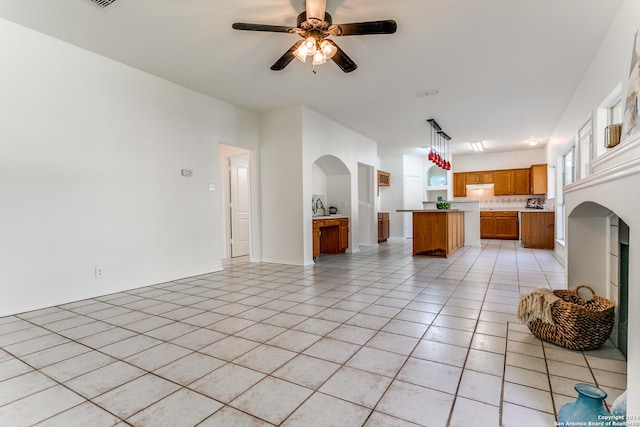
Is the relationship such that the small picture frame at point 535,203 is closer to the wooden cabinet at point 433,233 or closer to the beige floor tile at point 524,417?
the wooden cabinet at point 433,233

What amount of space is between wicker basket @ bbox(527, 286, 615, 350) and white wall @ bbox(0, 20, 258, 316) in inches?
177

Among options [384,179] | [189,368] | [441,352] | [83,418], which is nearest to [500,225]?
[384,179]

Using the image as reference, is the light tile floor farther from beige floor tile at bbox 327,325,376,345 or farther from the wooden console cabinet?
the wooden console cabinet

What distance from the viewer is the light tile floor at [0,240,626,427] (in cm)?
157

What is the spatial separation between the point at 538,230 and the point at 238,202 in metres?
7.21

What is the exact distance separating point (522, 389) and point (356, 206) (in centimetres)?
611

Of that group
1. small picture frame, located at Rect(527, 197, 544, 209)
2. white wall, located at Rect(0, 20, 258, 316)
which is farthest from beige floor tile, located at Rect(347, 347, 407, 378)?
small picture frame, located at Rect(527, 197, 544, 209)

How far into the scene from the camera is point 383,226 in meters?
9.36

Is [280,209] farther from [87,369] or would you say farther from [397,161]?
[397,161]

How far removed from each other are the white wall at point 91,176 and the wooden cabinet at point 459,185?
8534mm

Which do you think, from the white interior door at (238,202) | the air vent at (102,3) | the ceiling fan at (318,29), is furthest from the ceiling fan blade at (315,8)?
the white interior door at (238,202)

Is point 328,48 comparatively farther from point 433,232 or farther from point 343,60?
point 433,232

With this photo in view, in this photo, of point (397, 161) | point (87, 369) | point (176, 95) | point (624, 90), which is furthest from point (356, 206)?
point (87, 369)

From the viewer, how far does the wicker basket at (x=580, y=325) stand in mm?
2139
